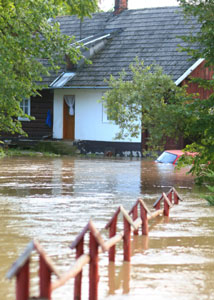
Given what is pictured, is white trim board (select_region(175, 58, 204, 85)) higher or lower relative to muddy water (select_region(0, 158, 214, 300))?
A: higher

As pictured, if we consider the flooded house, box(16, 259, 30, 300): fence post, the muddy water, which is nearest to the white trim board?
the flooded house

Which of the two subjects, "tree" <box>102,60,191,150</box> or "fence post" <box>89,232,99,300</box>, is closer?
"fence post" <box>89,232,99,300</box>

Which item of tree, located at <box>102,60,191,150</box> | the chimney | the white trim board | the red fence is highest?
the chimney

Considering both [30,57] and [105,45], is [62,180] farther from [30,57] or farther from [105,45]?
[105,45]

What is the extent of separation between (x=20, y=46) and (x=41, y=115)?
17503 millimetres

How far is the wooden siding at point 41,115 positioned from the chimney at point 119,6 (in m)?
6.65

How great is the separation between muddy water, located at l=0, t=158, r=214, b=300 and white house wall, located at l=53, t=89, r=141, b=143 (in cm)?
987

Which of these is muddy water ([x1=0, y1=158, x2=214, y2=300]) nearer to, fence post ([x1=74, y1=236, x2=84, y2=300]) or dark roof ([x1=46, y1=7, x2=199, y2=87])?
fence post ([x1=74, y1=236, x2=84, y2=300])

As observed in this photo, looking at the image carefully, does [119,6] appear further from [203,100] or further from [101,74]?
[203,100]

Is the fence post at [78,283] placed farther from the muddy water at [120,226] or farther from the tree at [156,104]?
the tree at [156,104]

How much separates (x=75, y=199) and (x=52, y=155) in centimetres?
1652

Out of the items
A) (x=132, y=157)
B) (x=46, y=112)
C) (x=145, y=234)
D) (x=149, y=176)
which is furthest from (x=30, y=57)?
(x=46, y=112)

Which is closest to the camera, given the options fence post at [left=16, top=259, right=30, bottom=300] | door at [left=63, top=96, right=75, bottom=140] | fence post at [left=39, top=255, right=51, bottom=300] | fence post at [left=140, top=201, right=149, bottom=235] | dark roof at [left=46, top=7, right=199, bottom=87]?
fence post at [left=16, top=259, right=30, bottom=300]

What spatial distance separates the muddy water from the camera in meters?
8.18
